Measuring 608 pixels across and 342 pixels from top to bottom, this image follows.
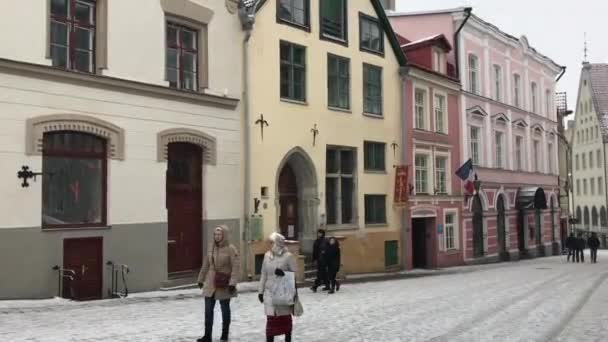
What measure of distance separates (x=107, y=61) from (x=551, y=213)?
35597mm

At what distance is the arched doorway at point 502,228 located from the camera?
3719cm

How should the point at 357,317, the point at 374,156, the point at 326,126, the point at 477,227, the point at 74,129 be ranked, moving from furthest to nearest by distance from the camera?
1. the point at 477,227
2. the point at 374,156
3. the point at 326,126
4. the point at 74,129
5. the point at 357,317

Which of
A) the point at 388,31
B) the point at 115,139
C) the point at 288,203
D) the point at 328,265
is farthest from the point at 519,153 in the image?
the point at 115,139

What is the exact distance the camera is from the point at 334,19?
82.6ft

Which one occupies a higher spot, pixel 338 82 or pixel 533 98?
pixel 533 98

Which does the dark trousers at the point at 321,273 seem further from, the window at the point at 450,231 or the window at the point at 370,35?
the window at the point at 450,231

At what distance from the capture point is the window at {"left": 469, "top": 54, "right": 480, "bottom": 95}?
34875mm

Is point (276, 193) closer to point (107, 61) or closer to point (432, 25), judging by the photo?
point (107, 61)

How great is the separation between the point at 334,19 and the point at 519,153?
1964cm

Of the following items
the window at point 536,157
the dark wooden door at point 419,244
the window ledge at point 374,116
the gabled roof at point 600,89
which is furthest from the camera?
the gabled roof at point 600,89

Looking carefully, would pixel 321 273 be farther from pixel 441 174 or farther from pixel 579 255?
pixel 579 255

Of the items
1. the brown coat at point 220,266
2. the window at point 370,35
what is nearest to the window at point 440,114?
the window at point 370,35

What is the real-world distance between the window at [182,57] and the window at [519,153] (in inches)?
1018

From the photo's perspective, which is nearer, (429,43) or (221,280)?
(221,280)
